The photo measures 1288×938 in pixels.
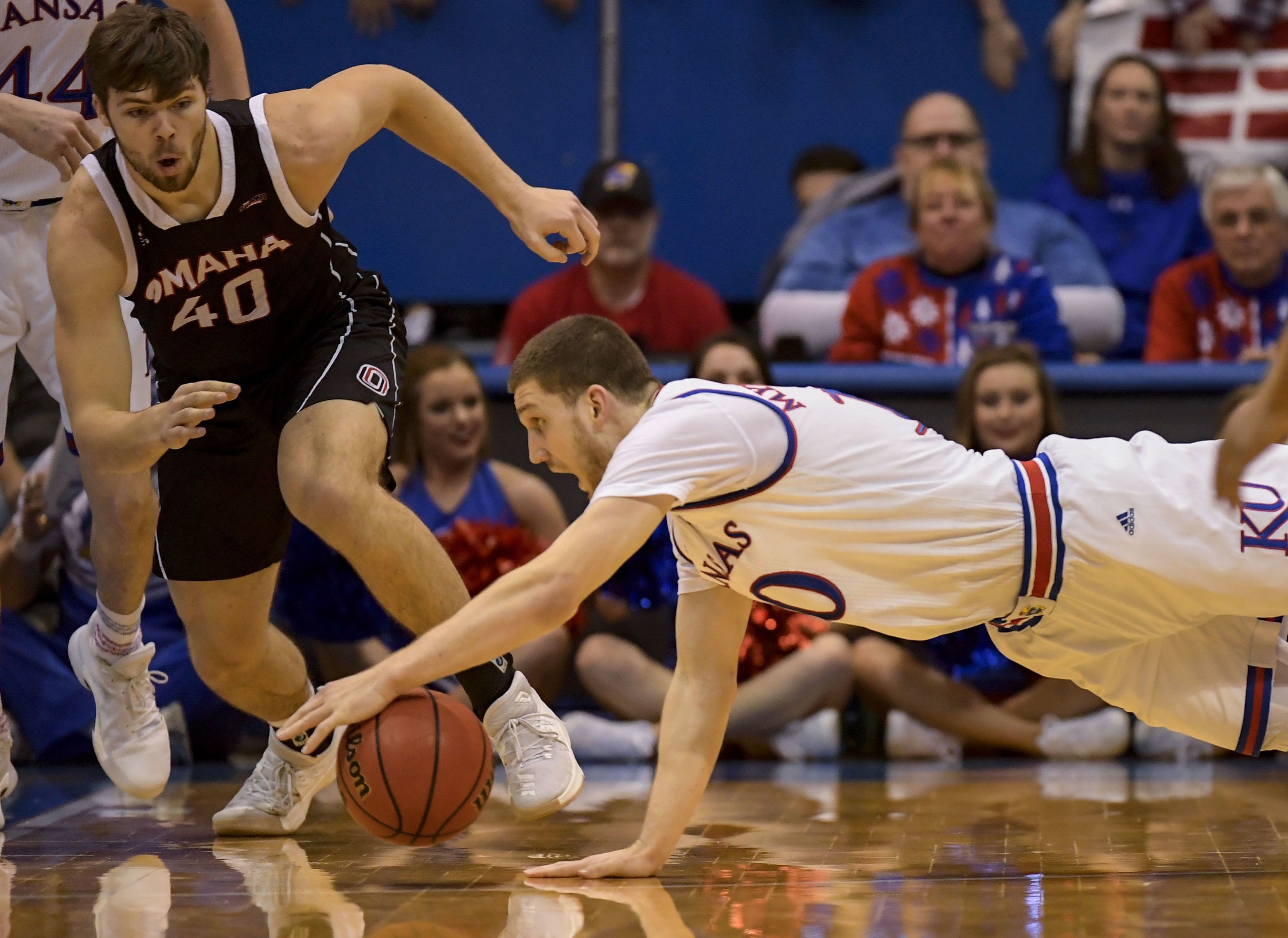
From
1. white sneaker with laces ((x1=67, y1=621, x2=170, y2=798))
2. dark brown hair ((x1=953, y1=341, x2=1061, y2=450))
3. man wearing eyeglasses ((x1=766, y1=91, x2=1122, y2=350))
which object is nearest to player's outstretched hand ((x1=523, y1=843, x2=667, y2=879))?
white sneaker with laces ((x1=67, y1=621, x2=170, y2=798))

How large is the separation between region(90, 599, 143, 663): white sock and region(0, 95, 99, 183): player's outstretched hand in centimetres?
122

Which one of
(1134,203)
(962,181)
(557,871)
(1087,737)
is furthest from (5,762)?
(1134,203)

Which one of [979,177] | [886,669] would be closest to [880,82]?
[979,177]

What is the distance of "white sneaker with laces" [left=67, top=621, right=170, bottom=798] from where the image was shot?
14.4 ft

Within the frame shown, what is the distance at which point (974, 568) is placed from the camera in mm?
3436

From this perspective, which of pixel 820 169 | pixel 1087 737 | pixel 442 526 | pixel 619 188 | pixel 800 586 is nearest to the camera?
pixel 800 586

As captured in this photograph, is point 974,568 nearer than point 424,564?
Yes

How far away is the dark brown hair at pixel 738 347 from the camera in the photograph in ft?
19.4

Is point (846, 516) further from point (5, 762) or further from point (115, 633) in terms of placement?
point (5, 762)

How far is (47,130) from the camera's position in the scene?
165 inches

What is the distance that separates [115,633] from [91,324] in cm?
106

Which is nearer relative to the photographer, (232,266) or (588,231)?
(232,266)

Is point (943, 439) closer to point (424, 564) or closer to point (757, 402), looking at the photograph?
point (757, 402)

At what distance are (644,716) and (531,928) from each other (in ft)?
9.08
